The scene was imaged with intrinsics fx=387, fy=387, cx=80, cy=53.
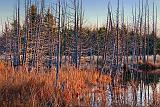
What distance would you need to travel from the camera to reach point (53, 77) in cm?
1234

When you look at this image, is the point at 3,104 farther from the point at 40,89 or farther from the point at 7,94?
the point at 40,89

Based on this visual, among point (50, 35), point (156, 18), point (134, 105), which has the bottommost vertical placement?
point (134, 105)

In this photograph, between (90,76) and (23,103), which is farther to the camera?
(90,76)

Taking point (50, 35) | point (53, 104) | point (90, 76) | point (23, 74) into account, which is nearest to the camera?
point (53, 104)

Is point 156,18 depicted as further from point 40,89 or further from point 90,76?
point 40,89

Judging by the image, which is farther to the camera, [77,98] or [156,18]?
[156,18]

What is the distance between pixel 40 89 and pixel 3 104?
5.90 feet

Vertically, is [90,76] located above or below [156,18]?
below

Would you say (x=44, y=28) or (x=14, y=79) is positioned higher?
(x=44, y=28)

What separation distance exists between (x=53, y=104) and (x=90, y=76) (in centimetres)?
899

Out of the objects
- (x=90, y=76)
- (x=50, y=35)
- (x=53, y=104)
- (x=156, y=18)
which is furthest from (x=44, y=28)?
(x=53, y=104)

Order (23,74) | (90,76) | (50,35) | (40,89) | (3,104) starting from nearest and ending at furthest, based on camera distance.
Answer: (3,104)
(40,89)
(23,74)
(90,76)
(50,35)

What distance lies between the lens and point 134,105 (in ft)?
31.4

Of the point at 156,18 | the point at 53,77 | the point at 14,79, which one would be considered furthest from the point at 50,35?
the point at 156,18
